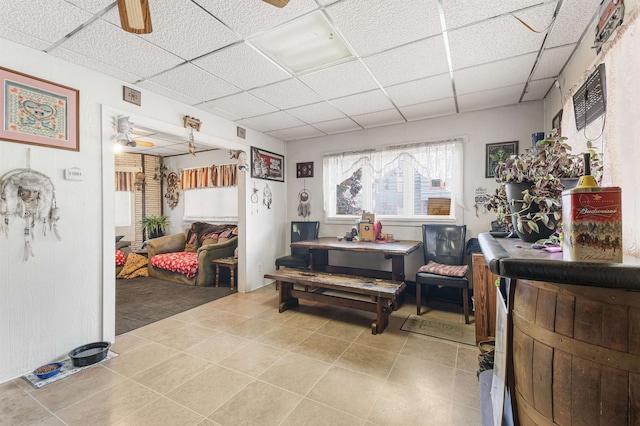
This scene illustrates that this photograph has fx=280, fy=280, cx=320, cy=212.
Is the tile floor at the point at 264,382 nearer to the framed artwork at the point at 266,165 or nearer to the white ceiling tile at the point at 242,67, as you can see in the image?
the framed artwork at the point at 266,165

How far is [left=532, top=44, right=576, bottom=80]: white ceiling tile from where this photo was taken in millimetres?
2257

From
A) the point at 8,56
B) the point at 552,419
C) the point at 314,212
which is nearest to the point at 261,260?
the point at 314,212

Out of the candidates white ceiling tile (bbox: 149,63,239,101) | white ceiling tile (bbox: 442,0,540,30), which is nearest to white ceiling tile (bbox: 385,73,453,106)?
white ceiling tile (bbox: 442,0,540,30)

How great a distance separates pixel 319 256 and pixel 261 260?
0.97 m

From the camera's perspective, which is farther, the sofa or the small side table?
the sofa

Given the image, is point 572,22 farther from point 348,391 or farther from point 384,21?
point 348,391

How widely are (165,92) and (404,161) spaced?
3.22m

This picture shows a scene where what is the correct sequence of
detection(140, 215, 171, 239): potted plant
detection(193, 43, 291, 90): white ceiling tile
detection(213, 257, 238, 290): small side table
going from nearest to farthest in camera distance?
detection(193, 43, 291, 90): white ceiling tile < detection(213, 257, 238, 290): small side table < detection(140, 215, 171, 239): potted plant

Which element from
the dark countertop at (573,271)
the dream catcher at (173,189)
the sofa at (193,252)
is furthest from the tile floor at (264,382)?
the dream catcher at (173,189)

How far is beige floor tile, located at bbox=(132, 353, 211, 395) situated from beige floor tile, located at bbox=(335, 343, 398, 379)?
3.74 ft

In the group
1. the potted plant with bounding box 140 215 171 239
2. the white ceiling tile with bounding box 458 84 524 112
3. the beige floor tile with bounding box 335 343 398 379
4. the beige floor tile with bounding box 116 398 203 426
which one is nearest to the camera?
the beige floor tile with bounding box 116 398 203 426

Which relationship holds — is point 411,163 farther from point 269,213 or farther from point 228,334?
point 228,334

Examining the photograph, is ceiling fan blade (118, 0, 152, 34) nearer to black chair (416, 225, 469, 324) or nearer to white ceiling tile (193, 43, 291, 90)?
white ceiling tile (193, 43, 291, 90)

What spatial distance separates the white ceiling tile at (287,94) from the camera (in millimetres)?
2920
